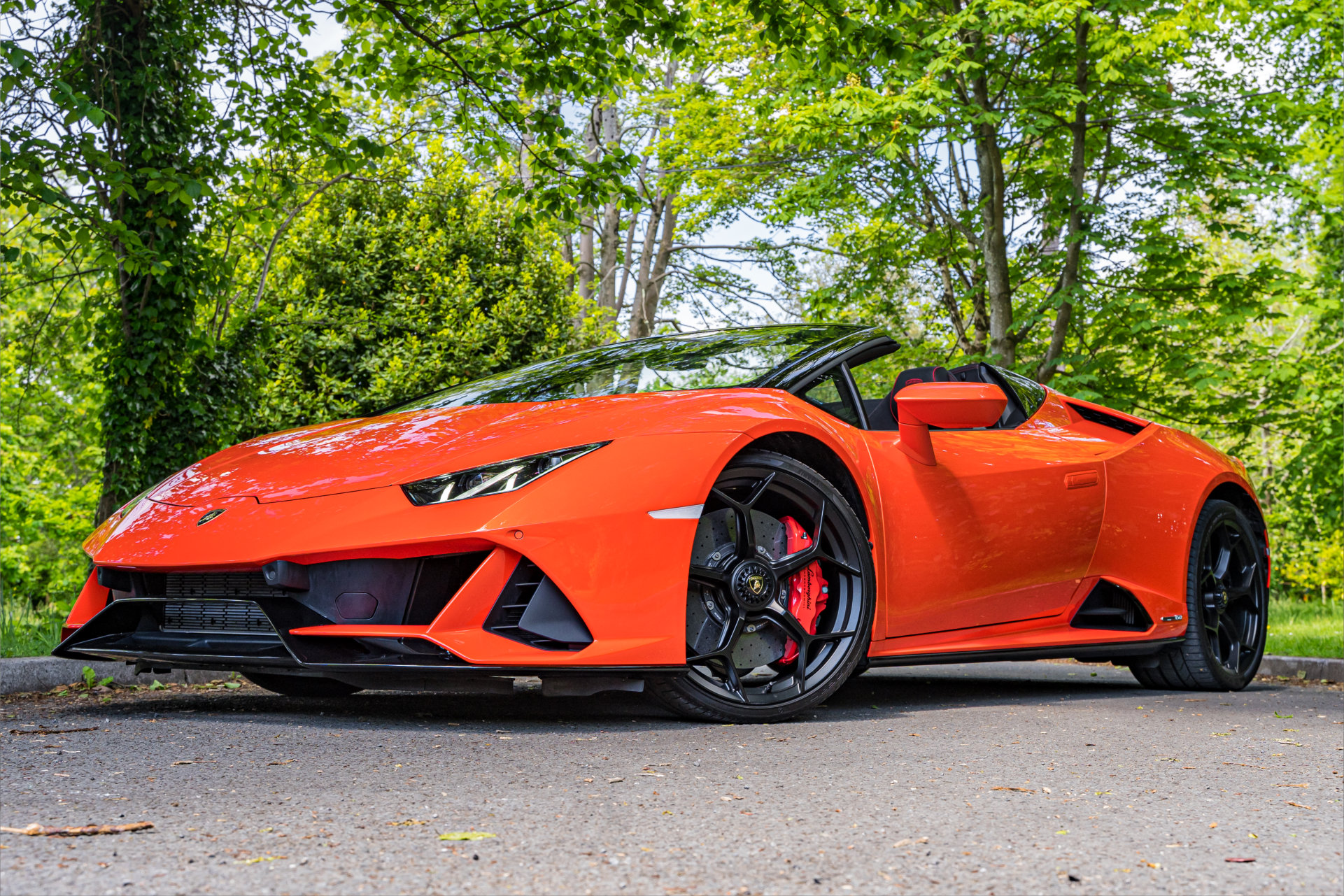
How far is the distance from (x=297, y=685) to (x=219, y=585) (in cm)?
117

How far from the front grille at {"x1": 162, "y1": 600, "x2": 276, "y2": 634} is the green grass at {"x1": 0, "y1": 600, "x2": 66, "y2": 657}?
139 cm

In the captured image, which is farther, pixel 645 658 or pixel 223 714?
pixel 223 714

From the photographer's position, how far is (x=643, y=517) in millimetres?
3195

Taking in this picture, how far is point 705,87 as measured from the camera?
16.6m

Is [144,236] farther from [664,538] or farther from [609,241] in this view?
[609,241]

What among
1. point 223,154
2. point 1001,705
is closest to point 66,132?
point 223,154

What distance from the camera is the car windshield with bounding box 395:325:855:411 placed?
3.97m

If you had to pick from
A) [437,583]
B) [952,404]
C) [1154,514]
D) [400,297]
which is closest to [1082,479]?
[1154,514]

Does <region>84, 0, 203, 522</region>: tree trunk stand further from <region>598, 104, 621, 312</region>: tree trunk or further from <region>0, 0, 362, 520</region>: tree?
<region>598, 104, 621, 312</region>: tree trunk

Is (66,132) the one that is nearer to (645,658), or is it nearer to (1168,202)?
(645,658)

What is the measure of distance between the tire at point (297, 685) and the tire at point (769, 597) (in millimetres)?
1419

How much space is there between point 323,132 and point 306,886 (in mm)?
7242

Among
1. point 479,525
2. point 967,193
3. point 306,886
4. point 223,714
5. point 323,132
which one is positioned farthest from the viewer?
point 967,193

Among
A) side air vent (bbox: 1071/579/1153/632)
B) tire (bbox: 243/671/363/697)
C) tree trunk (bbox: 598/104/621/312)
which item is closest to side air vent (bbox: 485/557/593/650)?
tire (bbox: 243/671/363/697)
